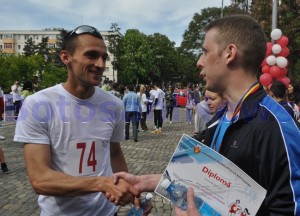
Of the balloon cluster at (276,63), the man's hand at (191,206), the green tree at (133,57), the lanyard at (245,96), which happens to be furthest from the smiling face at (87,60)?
the green tree at (133,57)

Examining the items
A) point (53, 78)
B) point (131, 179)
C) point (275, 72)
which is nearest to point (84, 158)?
point (131, 179)

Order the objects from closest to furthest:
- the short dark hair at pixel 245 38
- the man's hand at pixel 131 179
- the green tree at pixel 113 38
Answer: the short dark hair at pixel 245 38
the man's hand at pixel 131 179
the green tree at pixel 113 38

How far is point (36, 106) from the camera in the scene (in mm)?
2391

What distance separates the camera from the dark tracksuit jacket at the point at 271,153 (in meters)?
1.54

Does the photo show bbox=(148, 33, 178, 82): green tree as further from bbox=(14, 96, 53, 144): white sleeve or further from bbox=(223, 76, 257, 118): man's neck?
bbox=(223, 76, 257, 118): man's neck

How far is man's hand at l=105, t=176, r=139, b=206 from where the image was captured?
6.88ft

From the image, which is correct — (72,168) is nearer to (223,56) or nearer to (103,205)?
(103,205)

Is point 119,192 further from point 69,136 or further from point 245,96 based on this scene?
point 245,96

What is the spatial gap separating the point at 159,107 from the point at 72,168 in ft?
42.3

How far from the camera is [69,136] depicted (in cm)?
247

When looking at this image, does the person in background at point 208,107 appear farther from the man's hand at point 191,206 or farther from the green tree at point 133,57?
the green tree at point 133,57

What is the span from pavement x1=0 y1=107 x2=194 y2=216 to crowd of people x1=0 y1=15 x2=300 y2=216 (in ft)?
9.68

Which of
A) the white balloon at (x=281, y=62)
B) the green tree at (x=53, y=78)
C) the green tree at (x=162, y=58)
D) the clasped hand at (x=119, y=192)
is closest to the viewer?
the clasped hand at (x=119, y=192)

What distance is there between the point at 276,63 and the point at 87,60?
32.5 feet
